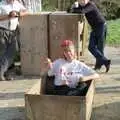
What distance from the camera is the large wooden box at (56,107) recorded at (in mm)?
6246

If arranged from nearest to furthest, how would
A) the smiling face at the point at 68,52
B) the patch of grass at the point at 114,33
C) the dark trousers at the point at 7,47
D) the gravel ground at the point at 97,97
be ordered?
1. the smiling face at the point at 68,52
2. the gravel ground at the point at 97,97
3. the dark trousers at the point at 7,47
4. the patch of grass at the point at 114,33

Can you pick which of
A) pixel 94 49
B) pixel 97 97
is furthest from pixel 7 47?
pixel 97 97

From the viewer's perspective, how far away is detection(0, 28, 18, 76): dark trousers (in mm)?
9617

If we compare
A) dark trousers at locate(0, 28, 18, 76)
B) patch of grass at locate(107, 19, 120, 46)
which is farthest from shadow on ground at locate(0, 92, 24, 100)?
patch of grass at locate(107, 19, 120, 46)

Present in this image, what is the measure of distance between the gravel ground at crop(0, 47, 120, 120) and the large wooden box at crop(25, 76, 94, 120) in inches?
32.3

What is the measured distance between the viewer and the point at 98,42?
10.0 m

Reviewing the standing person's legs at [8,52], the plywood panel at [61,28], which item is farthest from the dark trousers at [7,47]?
the plywood panel at [61,28]

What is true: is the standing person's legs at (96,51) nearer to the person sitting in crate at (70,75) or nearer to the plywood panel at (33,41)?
the plywood panel at (33,41)

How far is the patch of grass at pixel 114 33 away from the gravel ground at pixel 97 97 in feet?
9.12

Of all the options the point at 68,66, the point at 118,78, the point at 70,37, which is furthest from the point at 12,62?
the point at 68,66

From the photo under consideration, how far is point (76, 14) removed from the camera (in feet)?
30.7

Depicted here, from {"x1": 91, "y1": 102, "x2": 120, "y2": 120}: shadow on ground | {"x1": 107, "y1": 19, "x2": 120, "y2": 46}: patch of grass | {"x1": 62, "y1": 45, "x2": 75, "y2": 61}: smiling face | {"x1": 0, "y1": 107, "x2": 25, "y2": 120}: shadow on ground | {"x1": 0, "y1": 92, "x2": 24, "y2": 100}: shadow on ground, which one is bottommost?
{"x1": 107, "y1": 19, "x2": 120, "y2": 46}: patch of grass

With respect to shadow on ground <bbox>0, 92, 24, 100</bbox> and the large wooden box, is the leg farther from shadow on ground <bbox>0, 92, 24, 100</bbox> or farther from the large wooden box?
the large wooden box

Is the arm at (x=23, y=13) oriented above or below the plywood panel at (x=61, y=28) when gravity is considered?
above
